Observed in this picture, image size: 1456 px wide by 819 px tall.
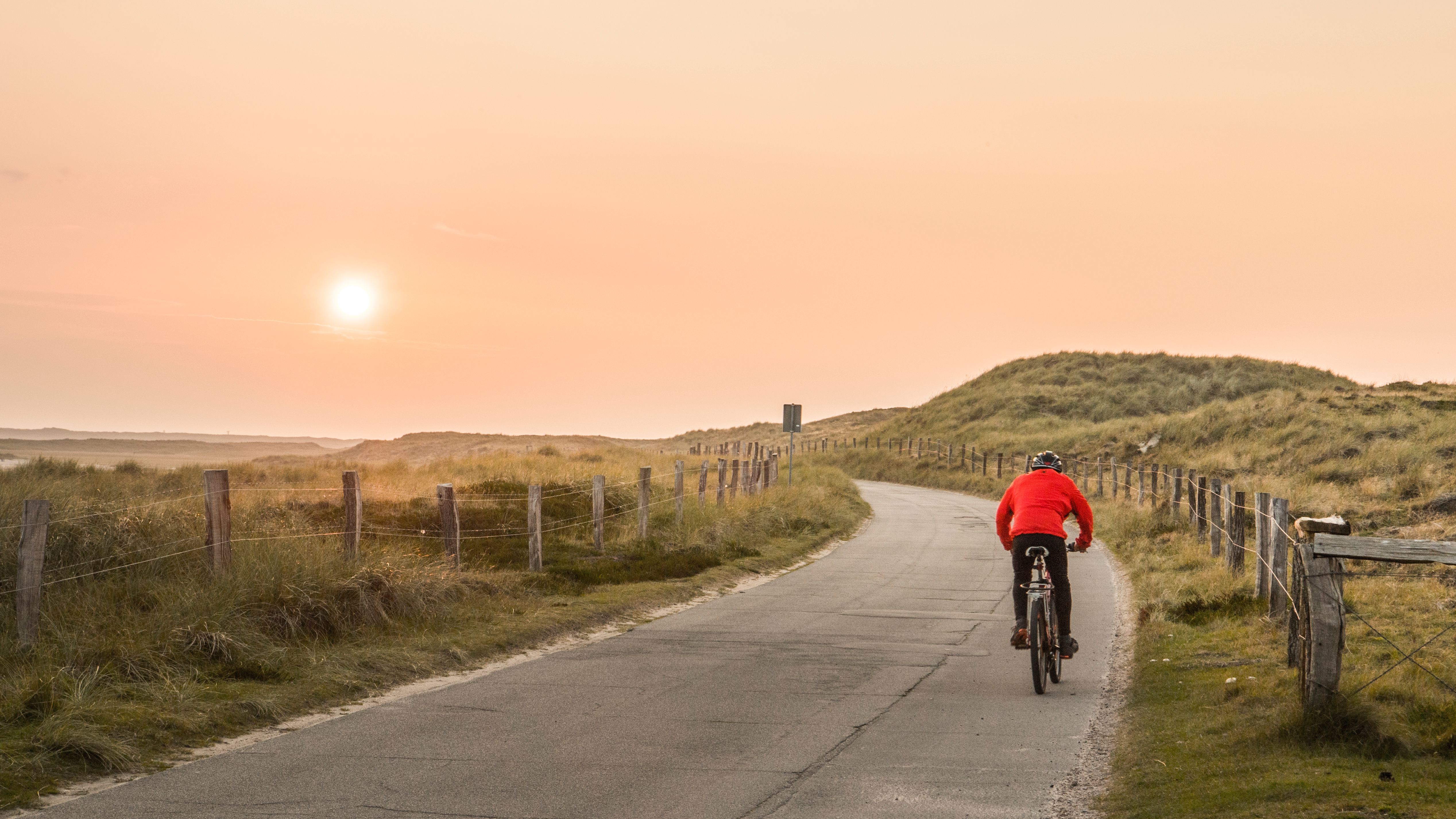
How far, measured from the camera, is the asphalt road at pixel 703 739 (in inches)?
271

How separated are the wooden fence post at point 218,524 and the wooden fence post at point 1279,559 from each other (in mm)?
11454

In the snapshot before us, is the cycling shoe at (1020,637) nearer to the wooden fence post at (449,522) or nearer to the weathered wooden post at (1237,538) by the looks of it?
the weathered wooden post at (1237,538)

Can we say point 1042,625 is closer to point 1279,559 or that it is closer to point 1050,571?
point 1050,571

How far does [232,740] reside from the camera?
8602 mm

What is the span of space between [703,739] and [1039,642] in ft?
11.4

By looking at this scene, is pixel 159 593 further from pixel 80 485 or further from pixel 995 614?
pixel 80 485

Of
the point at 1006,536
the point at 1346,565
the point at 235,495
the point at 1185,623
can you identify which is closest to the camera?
the point at 1006,536

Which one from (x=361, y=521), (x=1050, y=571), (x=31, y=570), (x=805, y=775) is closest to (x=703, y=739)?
(x=805, y=775)

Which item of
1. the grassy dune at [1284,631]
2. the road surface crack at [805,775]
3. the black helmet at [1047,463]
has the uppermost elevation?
the black helmet at [1047,463]

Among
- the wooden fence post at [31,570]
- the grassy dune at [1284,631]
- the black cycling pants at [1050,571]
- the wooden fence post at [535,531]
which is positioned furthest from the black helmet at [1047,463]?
the wooden fence post at [31,570]

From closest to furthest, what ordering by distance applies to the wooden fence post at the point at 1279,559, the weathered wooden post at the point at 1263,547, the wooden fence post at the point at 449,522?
the wooden fence post at the point at 1279,559
the weathered wooden post at the point at 1263,547
the wooden fence post at the point at 449,522

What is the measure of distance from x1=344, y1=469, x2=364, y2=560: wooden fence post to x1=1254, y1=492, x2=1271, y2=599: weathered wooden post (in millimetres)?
11069

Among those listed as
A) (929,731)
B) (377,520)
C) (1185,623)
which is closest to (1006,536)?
(929,731)

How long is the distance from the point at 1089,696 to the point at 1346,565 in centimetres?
1112
